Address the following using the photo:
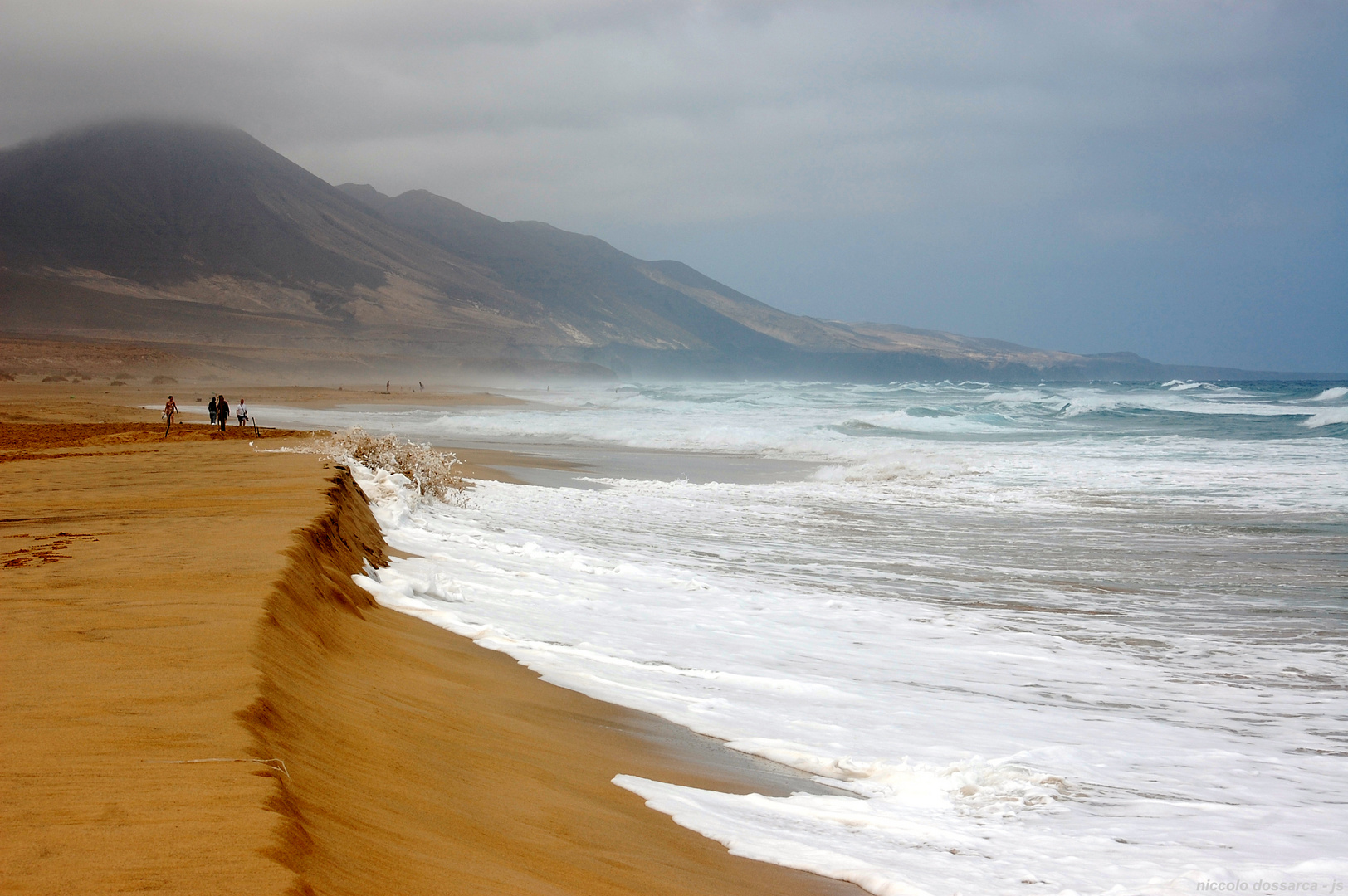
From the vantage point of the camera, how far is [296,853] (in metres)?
2.04

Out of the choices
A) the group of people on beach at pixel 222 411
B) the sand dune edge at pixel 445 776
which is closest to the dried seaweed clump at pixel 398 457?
the sand dune edge at pixel 445 776

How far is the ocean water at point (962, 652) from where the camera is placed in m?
3.49

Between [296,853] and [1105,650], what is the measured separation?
249 inches

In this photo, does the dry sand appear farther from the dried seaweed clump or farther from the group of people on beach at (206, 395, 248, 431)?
the group of people on beach at (206, 395, 248, 431)

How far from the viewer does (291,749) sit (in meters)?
2.75

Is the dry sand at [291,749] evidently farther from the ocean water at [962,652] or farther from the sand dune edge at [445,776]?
the ocean water at [962,652]

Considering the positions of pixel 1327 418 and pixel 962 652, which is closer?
pixel 962 652

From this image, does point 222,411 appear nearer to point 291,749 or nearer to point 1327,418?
point 291,749

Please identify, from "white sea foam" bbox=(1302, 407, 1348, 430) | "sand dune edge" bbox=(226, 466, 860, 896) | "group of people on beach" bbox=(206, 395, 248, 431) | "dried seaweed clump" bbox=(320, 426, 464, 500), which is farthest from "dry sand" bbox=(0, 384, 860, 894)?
"white sea foam" bbox=(1302, 407, 1348, 430)

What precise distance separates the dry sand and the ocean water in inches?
14.3

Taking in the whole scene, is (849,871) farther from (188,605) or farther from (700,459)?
(700,459)

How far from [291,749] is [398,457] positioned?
10.4m

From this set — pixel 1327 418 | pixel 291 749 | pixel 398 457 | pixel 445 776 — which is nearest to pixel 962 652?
pixel 445 776

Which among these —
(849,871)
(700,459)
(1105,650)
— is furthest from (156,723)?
(700,459)
